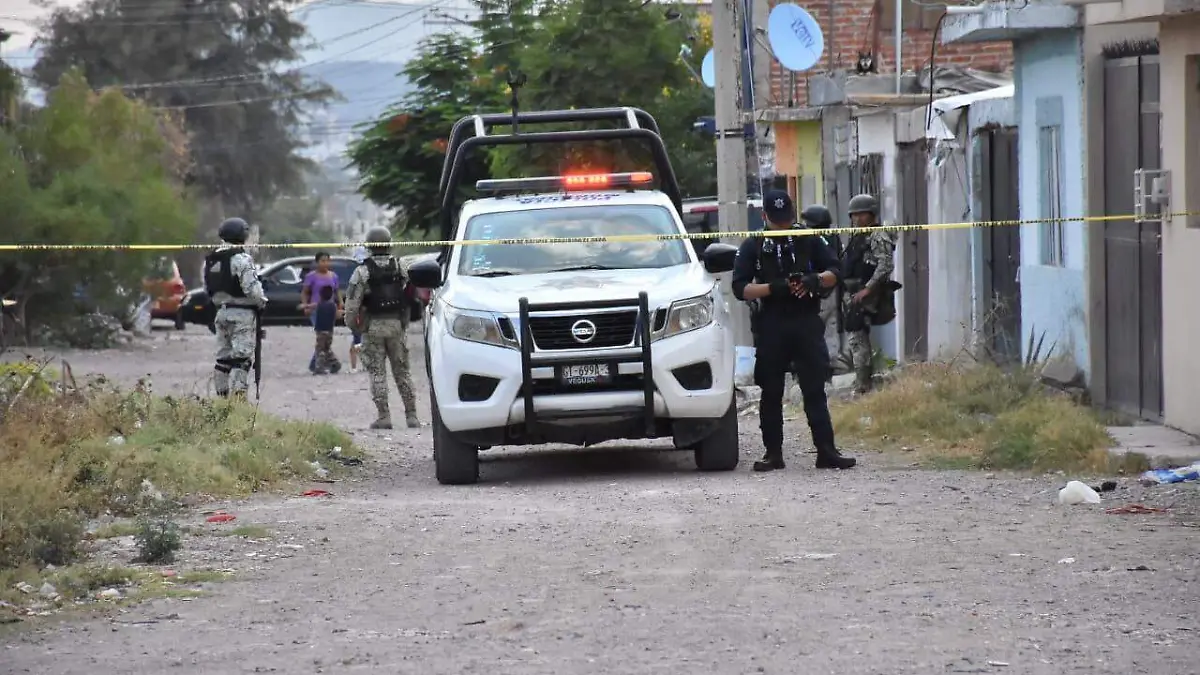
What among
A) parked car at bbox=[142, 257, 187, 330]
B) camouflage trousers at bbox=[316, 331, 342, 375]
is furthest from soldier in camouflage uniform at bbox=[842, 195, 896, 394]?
parked car at bbox=[142, 257, 187, 330]

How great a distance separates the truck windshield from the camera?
12.8m

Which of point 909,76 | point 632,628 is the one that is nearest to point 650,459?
point 632,628

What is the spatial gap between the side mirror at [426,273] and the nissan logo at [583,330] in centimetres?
126

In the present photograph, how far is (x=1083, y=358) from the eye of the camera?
15398mm

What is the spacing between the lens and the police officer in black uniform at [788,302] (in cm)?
1230

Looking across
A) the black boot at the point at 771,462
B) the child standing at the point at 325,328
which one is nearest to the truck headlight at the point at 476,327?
the black boot at the point at 771,462

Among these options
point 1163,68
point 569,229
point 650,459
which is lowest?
point 650,459

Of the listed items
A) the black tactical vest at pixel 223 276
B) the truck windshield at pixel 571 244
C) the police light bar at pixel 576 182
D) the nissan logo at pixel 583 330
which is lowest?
the nissan logo at pixel 583 330

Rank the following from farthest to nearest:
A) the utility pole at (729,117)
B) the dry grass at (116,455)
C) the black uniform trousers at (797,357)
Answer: the utility pole at (729,117) → the black uniform trousers at (797,357) → the dry grass at (116,455)

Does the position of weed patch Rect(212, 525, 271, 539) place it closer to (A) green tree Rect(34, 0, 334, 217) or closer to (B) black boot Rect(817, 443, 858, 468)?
(B) black boot Rect(817, 443, 858, 468)

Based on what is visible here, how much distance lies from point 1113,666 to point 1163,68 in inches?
318

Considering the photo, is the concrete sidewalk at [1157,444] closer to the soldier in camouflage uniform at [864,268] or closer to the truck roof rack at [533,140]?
the soldier in camouflage uniform at [864,268]

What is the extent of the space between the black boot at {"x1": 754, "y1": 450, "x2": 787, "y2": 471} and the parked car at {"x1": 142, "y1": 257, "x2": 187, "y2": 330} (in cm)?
2297

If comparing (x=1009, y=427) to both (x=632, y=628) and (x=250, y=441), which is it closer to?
(x=250, y=441)
